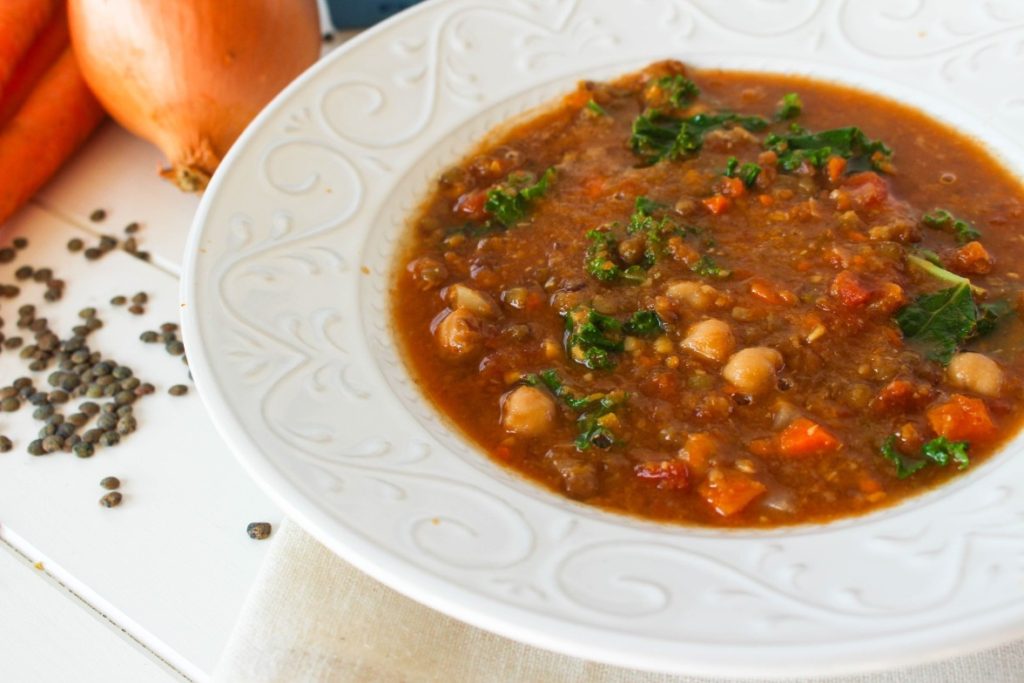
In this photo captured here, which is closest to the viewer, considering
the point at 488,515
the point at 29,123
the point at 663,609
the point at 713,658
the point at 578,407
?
the point at 713,658

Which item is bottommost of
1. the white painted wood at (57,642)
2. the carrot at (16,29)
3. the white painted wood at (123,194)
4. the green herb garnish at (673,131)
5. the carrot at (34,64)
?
the white painted wood at (57,642)

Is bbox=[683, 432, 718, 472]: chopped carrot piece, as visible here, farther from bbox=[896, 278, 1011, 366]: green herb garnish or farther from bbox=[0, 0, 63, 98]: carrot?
bbox=[0, 0, 63, 98]: carrot

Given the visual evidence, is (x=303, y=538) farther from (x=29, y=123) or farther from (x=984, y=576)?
(x=29, y=123)

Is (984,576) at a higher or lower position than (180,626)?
higher

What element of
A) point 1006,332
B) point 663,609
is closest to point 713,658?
point 663,609

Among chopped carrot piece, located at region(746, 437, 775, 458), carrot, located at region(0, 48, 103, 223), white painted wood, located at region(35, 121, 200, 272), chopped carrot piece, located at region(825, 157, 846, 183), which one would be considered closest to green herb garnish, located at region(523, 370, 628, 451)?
chopped carrot piece, located at region(746, 437, 775, 458)

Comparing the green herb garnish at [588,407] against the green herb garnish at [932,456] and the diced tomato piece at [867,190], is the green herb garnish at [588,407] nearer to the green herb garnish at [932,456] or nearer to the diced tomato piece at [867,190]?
the green herb garnish at [932,456]

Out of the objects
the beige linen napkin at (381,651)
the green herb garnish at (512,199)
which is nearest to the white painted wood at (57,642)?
the beige linen napkin at (381,651)
